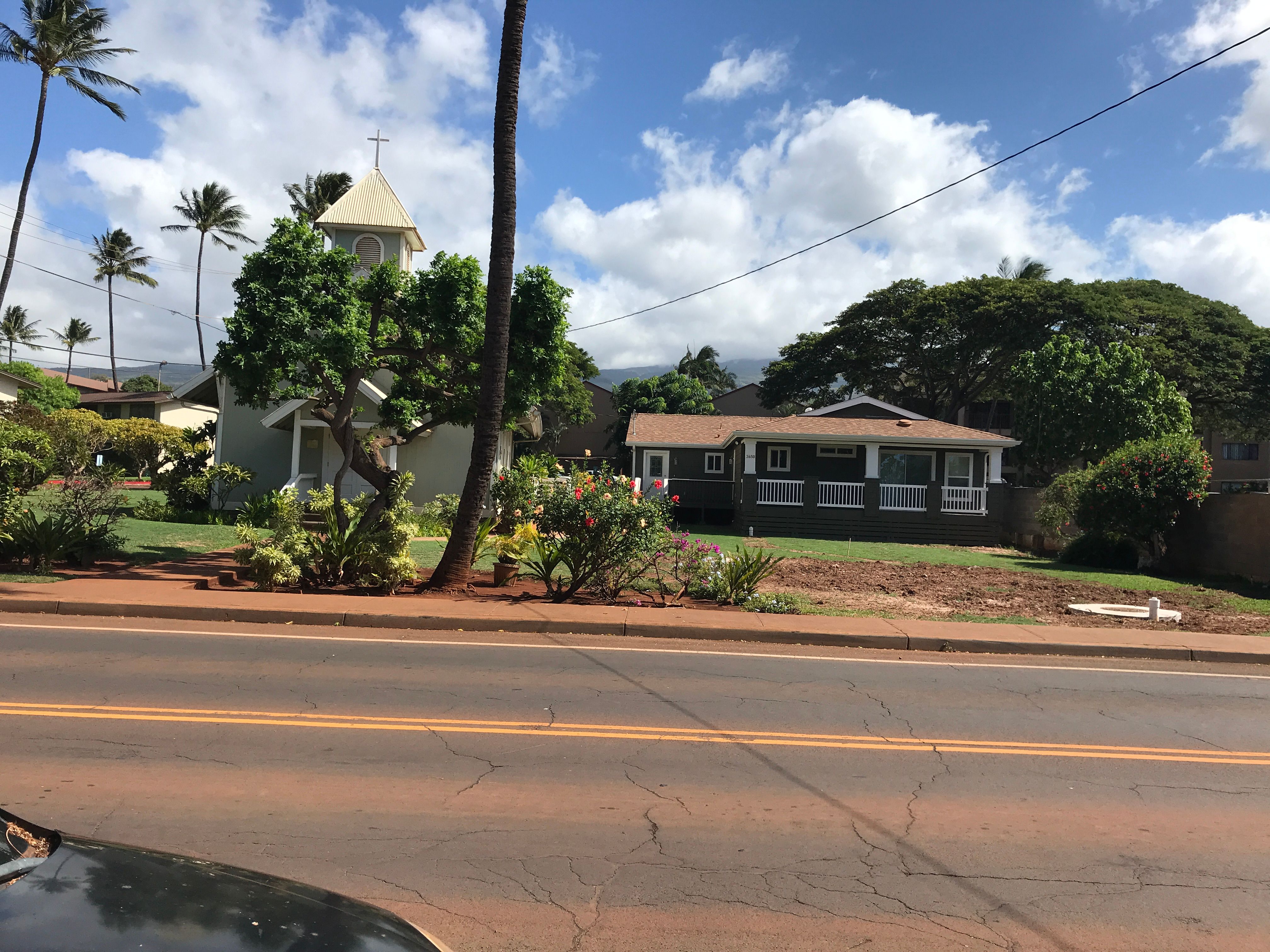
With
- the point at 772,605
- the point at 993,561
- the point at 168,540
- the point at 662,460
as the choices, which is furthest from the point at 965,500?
the point at 168,540

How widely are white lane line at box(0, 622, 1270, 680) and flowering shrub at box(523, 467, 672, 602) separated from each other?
2.72 metres

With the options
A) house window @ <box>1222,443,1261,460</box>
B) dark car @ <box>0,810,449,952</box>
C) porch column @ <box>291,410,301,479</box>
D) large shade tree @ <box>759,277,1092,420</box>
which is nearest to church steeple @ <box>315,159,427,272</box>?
porch column @ <box>291,410,301,479</box>

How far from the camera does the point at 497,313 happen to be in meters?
13.5

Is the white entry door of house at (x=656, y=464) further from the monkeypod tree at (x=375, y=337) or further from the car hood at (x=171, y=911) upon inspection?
the car hood at (x=171, y=911)

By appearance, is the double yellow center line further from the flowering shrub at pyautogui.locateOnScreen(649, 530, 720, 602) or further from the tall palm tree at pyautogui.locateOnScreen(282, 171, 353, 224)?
the tall palm tree at pyautogui.locateOnScreen(282, 171, 353, 224)

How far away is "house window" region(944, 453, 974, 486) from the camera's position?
3019 centimetres

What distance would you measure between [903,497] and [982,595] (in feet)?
46.1

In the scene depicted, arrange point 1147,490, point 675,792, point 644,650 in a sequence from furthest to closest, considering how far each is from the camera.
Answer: point 1147,490
point 644,650
point 675,792

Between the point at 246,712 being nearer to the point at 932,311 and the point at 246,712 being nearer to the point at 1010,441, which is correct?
the point at 1010,441

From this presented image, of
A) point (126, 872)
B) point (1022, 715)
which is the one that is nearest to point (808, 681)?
point (1022, 715)

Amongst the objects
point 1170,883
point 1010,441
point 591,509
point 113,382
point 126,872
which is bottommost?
point 1170,883

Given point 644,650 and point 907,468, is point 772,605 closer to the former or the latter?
point 644,650

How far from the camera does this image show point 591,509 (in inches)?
503

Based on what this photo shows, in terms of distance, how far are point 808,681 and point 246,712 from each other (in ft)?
16.3
